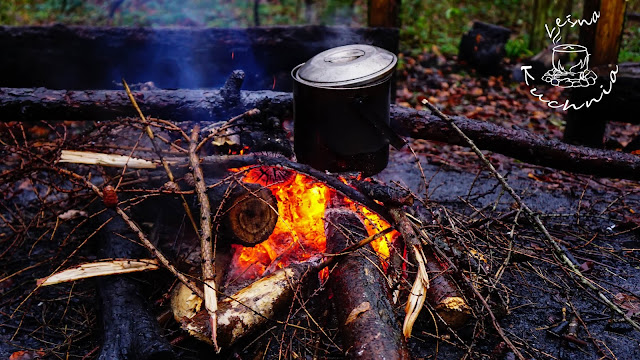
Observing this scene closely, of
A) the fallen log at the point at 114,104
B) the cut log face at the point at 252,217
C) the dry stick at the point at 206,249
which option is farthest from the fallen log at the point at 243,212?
the fallen log at the point at 114,104

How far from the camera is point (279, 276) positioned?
278cm

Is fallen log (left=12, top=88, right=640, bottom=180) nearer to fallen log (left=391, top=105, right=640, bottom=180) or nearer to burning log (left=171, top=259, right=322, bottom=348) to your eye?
fallen log (left=391, top=105, right=640, bottom=180)

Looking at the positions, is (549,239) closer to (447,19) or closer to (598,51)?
Result: (598,51)

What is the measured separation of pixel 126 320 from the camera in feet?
8.59

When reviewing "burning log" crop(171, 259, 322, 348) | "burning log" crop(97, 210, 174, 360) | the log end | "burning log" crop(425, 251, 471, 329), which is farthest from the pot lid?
→ "burning log" crop(97, 210, 174, 360)

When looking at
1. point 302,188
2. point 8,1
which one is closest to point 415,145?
point 302,188

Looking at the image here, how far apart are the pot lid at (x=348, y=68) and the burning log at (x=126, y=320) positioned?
71.0 inches

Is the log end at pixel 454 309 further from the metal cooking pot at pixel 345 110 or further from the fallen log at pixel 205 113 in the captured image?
the fallen log at pixel 205 113

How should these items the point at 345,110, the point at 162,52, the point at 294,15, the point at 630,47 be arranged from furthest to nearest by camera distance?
the point at 294,15, the point at 630,47, the point at 162,52, the point at 345,110

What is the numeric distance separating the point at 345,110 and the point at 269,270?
4.01 ft

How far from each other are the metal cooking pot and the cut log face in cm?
54

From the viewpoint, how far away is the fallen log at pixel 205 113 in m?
3.97

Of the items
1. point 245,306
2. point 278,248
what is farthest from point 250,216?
point 245,306

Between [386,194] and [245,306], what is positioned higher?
[386,194]
